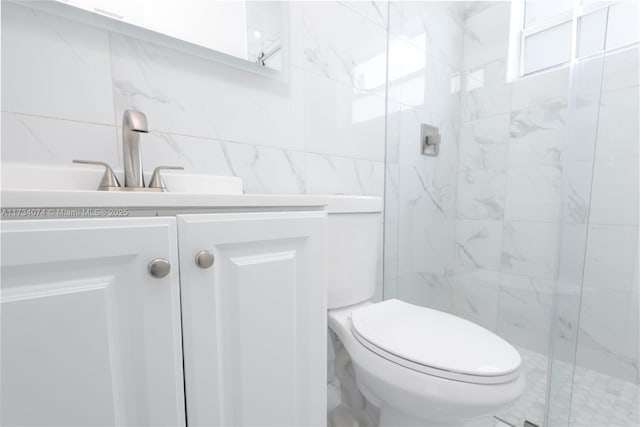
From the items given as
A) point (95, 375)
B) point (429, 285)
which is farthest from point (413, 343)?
point (429, 285)

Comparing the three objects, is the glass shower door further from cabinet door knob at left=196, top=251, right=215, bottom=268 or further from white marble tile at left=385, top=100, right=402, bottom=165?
cabinet door knob at left=196, top=251, right=215, bottom=268

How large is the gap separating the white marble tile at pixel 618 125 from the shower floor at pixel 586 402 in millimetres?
801

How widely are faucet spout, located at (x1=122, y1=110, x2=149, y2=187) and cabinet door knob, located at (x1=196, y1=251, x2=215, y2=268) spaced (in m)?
0.24

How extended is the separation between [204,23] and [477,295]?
5.54 ft

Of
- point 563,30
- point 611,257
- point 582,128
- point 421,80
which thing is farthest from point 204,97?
point 611,257

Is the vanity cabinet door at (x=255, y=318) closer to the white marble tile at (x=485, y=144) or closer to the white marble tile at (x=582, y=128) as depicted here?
the white marble tile at (x=582, y=128)

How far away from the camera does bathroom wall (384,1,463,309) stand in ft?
4.45

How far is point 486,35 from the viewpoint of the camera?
4.94ft

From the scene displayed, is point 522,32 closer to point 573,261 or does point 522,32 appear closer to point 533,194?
point 533,194

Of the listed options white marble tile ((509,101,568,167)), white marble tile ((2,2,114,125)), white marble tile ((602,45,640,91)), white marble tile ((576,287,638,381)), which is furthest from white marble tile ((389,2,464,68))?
white marble tile ((576,287,638,381))

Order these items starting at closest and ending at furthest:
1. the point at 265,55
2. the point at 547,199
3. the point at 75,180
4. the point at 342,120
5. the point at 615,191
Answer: the point at 75,180
the point at 265,55
the point at 615,191
the point at 342,120
the point at 547,199

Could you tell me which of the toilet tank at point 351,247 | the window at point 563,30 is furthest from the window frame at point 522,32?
the toilet tank at point 351,247

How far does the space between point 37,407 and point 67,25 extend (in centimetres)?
78

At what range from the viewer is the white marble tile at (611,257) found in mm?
1076
